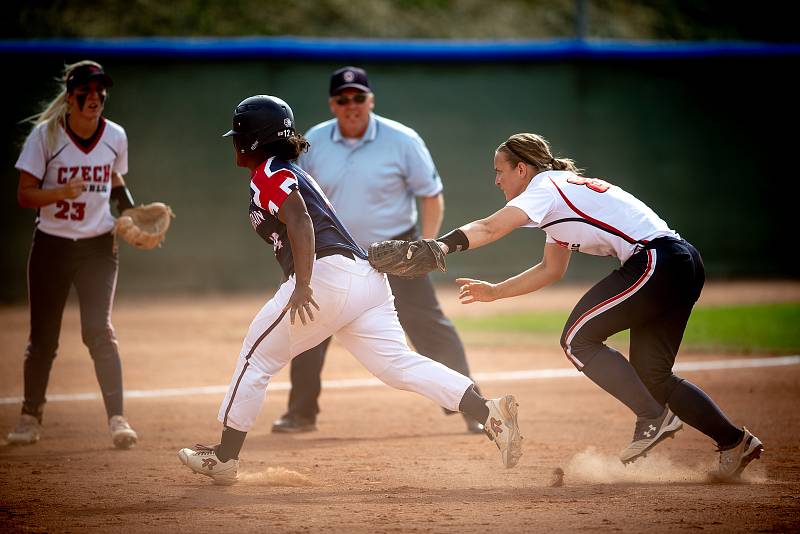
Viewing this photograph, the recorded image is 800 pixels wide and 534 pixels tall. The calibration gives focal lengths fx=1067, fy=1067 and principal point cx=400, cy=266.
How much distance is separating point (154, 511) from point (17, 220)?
1005 centimetres

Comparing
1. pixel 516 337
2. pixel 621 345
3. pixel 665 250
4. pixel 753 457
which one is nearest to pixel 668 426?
pixel 753 457

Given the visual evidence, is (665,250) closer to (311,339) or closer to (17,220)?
(311,339)

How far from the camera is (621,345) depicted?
10430mm

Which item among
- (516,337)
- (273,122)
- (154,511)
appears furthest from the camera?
(516,337)

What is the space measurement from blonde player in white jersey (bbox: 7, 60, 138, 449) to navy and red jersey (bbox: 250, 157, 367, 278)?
1.61 metres

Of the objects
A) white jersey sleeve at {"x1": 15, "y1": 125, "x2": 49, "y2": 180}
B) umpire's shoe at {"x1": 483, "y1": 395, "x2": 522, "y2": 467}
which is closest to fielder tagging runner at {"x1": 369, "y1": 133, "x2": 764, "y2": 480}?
umpire's shoe at {"x1": 483, "y1": 395, "x2": 522, "y2": 467}

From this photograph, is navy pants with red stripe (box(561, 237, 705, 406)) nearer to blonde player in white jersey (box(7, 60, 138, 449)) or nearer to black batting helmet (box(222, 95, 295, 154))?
black batting helmet (box(222, 95, 295, 154))

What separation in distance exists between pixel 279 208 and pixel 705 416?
2.34 meters

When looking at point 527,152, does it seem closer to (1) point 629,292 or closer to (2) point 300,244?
(1) point 629,292

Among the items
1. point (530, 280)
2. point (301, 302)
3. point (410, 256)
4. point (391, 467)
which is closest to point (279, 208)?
point (301, 302)

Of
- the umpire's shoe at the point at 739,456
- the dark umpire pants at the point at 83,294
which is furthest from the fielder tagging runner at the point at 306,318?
the dark umpire pants at the point at 83,294

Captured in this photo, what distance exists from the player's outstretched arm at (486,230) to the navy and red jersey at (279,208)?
484mm

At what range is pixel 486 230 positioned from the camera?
17.0 ft

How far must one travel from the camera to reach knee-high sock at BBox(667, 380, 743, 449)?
5.30 meters
